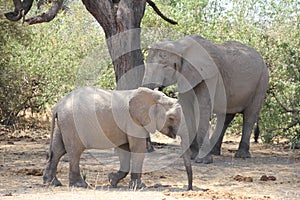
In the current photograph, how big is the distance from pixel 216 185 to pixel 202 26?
25.6ft

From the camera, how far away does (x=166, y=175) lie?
29.0ft

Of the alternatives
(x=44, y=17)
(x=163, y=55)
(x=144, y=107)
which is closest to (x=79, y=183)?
(x=144, y=107)

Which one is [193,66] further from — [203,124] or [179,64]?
[203,124]

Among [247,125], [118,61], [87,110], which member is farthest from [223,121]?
[87,110]

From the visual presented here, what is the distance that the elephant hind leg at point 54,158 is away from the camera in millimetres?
7605

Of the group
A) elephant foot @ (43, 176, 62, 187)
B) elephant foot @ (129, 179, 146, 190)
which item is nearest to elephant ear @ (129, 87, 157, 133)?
elephant foot @ (129, 179, 146, 190)

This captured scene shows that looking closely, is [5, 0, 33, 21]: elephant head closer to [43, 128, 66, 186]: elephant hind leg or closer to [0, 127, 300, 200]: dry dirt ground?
[0, 127, 300, 200]: dry dirt ground

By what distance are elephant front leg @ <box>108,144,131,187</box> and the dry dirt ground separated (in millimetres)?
125

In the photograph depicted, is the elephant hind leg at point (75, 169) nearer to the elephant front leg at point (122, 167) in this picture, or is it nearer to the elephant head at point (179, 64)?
the elephant front leg at point (122, 167)

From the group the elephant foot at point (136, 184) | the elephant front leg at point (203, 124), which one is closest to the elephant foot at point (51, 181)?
the elephant foot at point (136, 184)

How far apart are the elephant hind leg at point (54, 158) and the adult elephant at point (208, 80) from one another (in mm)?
2515

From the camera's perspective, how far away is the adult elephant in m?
10.2

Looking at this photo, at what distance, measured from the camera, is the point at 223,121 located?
1200cm

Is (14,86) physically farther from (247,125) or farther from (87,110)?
(87,110)
